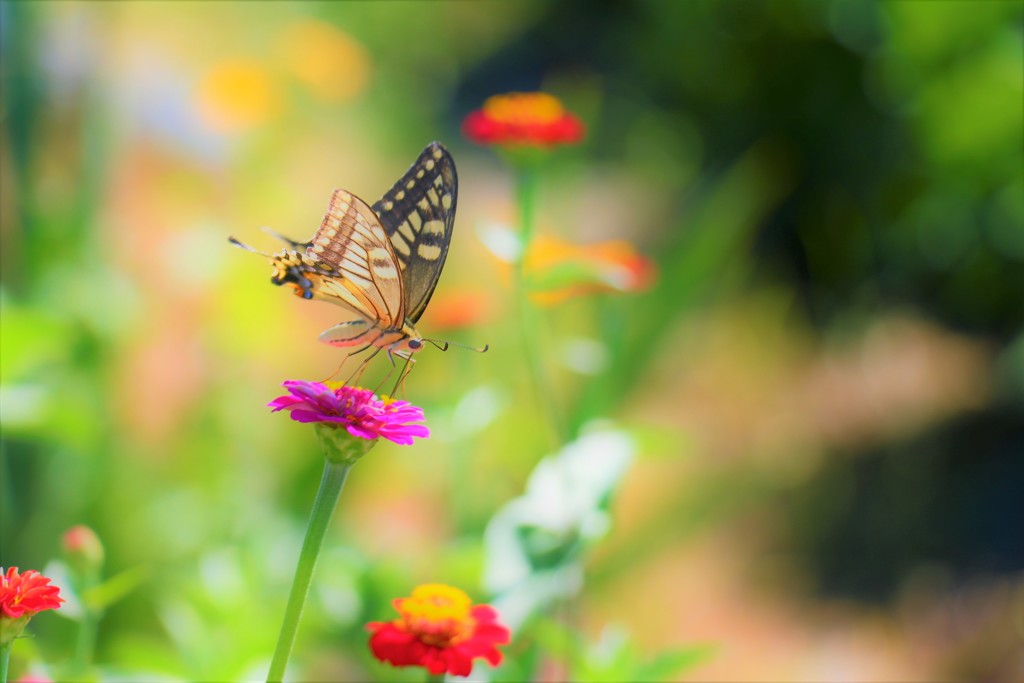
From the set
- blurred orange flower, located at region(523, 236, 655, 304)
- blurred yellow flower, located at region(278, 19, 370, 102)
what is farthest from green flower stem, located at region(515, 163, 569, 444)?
blurred yellow flower, located at region(278, 19, 370, 102)

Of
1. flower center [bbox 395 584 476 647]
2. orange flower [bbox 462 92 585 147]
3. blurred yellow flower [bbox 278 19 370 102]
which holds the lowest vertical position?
flower center [bbox 395 584 476 647]

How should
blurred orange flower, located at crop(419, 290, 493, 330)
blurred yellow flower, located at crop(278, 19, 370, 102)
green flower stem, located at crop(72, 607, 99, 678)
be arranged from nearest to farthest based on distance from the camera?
green flower stem, located at crop(72, 607, 99, 678), blurred orange flower, located at crop(419, 290, 493, 330), blurred yellow flower, located at crop(278, 19, 370, 102)

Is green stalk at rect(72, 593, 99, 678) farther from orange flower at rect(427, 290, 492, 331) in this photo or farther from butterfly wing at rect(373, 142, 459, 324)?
orange flower at rect(427, 290, 492, 331)

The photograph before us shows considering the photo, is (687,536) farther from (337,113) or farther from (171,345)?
(337,113)

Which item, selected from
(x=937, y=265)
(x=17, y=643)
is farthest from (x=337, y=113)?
(x=17, y=643)

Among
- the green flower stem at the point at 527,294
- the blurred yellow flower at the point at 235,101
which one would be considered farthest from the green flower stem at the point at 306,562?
the blurred yellow flower at the point at 235,101

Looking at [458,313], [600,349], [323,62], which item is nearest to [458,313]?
[458,313]

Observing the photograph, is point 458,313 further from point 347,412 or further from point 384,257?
point 347,412

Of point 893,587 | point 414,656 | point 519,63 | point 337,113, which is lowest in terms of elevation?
point 414,656
